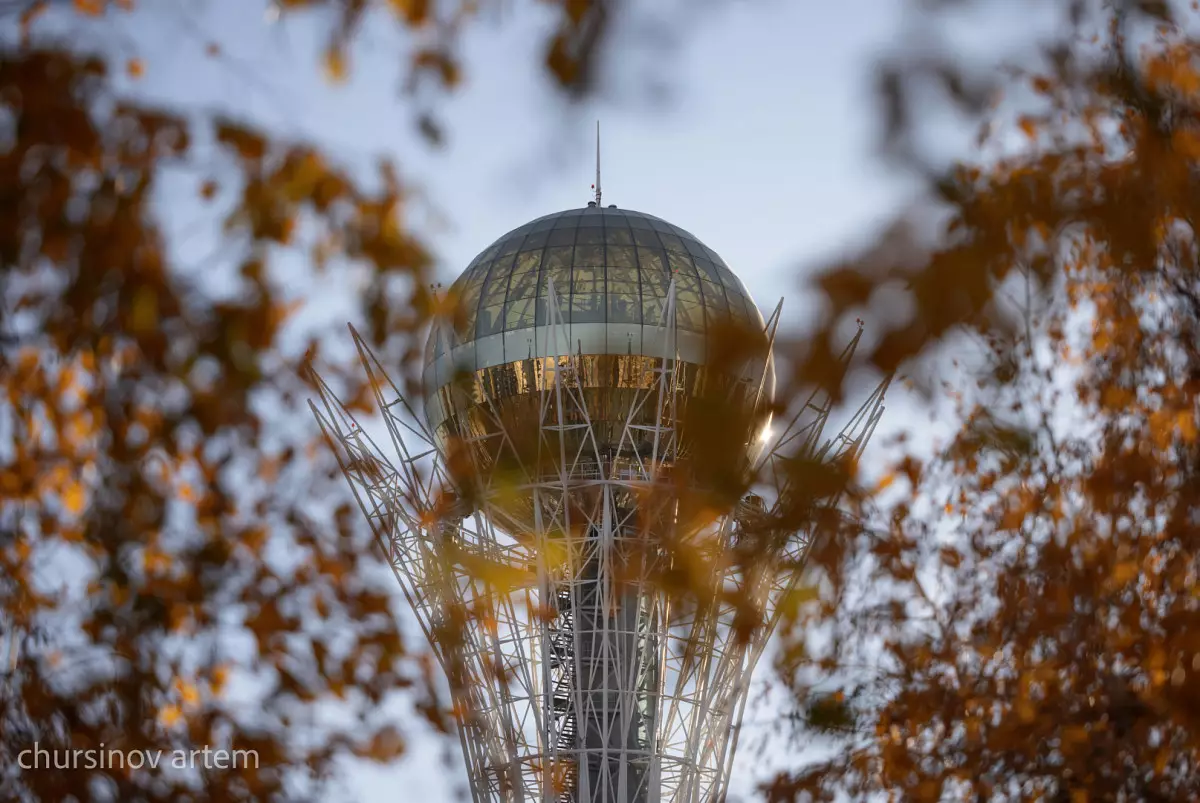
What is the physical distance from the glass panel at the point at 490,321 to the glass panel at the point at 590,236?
2.08m

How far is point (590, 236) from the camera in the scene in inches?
1143

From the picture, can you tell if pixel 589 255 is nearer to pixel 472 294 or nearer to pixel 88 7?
pixel 472 294

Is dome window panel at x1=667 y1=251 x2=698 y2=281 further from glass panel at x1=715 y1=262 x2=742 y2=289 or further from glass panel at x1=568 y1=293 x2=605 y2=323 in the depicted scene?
glass panel at x1=568 y1=293 x2=605 y2=323

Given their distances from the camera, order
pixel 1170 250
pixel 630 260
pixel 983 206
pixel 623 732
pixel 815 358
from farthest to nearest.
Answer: pixel 630 260
pixel 623 732
pixel 1170 250
pixel 983 206
pixel 815 358

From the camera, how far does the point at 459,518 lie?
1101 inches

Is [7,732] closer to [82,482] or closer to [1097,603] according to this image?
[82,482]

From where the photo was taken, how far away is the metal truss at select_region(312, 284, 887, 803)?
2653cm

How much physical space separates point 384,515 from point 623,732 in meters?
6.14

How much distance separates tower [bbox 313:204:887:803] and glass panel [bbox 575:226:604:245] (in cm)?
4

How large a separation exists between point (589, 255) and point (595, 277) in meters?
0.60

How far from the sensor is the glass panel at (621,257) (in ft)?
93.4

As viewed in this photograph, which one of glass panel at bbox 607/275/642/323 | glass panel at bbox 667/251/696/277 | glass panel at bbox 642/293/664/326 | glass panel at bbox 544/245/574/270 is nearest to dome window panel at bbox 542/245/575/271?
glass panel at bbox 544/245/574/270

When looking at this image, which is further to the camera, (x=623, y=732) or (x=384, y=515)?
(x=384, y=515)

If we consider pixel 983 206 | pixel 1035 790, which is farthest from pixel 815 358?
pixel 1035 790
